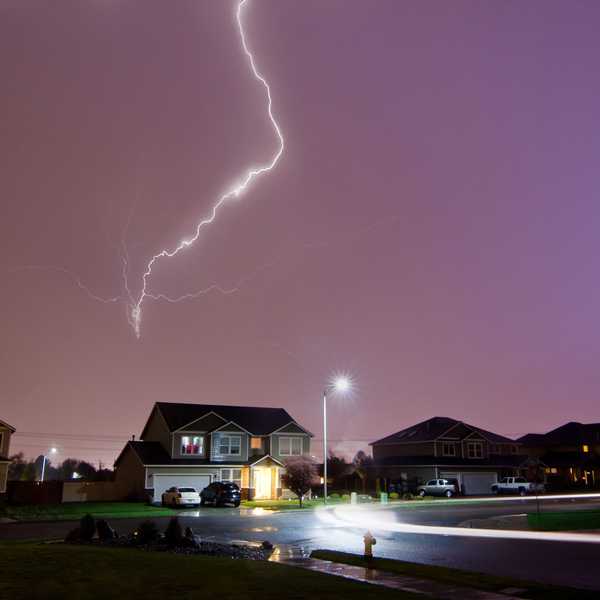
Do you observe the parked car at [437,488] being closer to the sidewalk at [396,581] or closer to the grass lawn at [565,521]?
the grass lawn at [565,521]

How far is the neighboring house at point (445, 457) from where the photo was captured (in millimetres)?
65688

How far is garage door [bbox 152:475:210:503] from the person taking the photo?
5075cm

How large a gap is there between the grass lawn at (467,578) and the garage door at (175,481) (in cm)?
3756

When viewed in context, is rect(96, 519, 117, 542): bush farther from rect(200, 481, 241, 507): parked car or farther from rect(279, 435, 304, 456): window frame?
rect(279, 435, 304, 456): window frame

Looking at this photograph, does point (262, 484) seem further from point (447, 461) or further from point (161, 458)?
point (447, 461)

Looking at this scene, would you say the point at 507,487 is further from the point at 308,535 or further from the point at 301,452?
the point at 308,535

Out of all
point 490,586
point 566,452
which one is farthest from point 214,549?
point 566,452

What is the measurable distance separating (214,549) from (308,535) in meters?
6.00

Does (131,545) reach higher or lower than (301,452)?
lower

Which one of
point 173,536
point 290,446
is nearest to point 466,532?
point 173,536

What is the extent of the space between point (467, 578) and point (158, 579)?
5621 mm

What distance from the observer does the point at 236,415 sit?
61688 millimetres

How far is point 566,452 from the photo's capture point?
87625 millimetres

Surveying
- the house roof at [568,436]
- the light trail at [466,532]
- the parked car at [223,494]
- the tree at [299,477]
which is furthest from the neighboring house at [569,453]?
the light trail at [466,532]
